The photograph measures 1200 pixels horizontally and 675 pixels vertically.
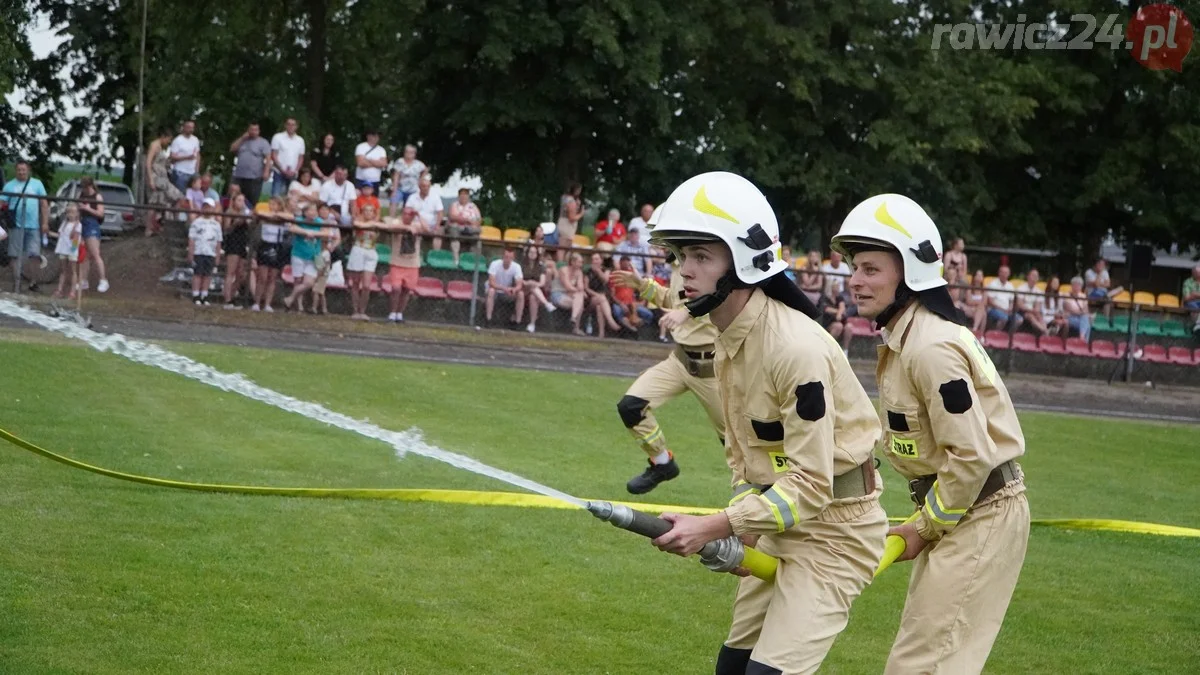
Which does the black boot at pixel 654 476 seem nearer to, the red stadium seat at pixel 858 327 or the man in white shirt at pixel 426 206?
the man in white shirt at pixel 426 206

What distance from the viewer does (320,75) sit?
113ft

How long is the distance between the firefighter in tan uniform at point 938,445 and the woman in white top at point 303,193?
17145mm

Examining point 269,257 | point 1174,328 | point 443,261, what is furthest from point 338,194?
point 1174,328

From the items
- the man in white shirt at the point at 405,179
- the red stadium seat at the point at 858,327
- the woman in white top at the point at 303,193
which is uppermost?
the man in white shirt at the point at 405,179

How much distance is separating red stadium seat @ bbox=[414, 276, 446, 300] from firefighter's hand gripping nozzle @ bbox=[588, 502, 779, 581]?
17.5m

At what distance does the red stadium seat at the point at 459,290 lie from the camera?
2236 cm

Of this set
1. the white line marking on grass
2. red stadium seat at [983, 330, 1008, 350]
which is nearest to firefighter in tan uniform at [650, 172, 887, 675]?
the white line marking on grass

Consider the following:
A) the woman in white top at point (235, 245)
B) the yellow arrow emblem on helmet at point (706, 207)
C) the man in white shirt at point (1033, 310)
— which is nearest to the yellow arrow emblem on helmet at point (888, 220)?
the yellow arrow emblem on helmet at point (706, 207)

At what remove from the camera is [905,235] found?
18.0ft

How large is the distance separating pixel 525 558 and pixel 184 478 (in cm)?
318

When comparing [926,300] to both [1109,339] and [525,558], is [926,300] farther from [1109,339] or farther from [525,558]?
[1109,339]

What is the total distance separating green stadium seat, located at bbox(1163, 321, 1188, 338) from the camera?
2461cm

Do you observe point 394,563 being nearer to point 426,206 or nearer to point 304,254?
point 304,254

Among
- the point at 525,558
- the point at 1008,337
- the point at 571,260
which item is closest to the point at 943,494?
the point at 525,558
